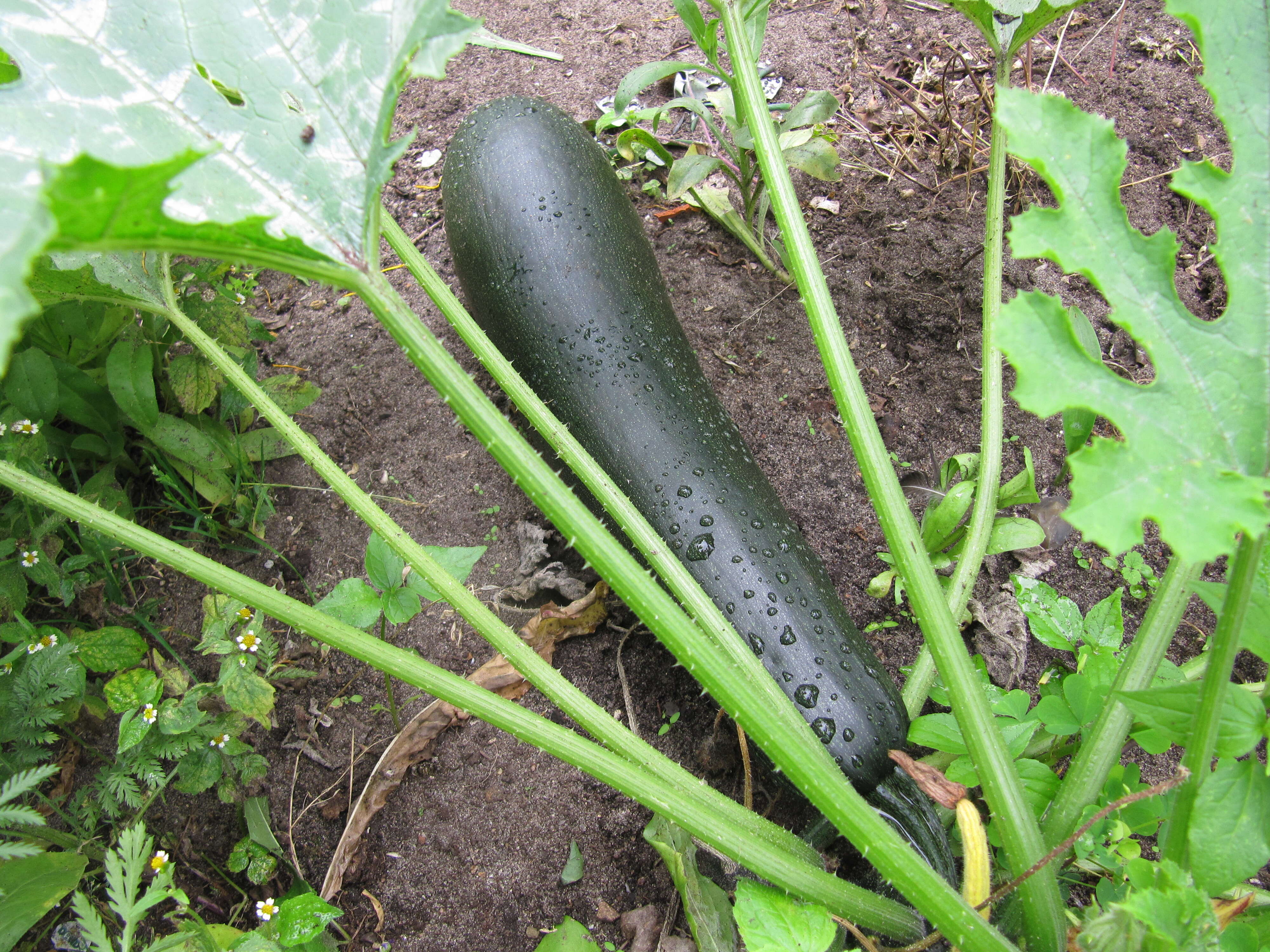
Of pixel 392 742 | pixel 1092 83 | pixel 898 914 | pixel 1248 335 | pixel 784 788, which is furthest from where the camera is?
pixel 1092 83

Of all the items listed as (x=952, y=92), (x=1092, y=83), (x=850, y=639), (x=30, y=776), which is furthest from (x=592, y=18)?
(x=30, y=776)

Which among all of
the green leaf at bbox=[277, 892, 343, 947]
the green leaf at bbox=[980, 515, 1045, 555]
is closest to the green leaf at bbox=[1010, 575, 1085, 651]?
the green leaf at bbox=[980, 515, 1045, 555]

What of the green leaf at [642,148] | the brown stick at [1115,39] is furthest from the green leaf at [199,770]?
the brown stick at [1115,39]

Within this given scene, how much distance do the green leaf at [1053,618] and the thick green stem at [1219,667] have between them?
50cm

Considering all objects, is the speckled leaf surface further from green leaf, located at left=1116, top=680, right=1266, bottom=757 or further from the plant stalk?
green leaf, located at left=1116, top=680, right=1266, bottom=757

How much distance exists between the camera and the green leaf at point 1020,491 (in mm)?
1726

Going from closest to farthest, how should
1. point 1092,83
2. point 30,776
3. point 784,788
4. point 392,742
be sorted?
1. point 30,776
2. point 784,788
3. point 392,742
4. point 1092,83

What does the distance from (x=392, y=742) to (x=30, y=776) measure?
765 mm

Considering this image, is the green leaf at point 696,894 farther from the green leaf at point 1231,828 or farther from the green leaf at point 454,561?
the green leaf at point 1231,828

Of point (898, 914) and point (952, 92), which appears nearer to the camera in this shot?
point (898, 914)

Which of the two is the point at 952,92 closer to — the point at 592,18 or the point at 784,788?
the point at 592,18

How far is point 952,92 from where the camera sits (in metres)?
2.80

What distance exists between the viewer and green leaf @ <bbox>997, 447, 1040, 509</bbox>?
5.66 ft

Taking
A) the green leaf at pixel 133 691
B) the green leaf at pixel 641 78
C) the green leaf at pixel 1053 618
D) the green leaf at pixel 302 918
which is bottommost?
the green leaf at pixel 302 918
